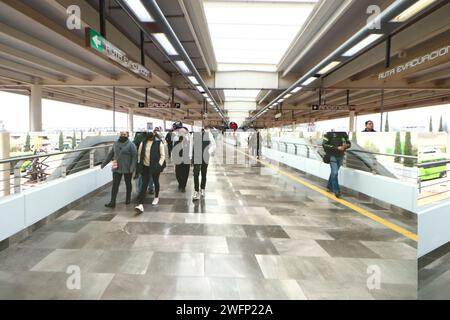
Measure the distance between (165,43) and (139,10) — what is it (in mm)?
1802

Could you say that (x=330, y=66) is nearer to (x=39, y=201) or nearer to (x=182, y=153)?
(x=182, y=153)

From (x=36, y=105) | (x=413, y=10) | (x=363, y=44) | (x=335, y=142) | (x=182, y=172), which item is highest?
(x=363, y=44)

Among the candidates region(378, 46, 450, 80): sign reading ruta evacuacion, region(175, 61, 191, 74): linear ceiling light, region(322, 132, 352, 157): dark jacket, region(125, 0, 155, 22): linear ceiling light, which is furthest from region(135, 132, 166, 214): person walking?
region(378, 46, 450, 80): sign reading ruta evacuacion

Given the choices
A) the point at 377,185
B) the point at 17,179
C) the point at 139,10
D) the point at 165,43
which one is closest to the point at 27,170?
the point at 17,179

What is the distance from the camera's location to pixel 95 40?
5.26 meters

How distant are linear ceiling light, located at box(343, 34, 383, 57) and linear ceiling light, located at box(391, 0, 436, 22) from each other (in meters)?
1.11

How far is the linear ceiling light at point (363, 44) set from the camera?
6.03m

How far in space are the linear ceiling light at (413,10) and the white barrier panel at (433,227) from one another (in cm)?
281

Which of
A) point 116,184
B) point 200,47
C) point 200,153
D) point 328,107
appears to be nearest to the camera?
point 116,184

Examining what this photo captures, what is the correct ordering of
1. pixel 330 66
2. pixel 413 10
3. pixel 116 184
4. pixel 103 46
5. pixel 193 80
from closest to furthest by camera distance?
pixel 413 10 < pixel 103 46 < pixel 116 184 < pixel 330 66 < pixel 193 80

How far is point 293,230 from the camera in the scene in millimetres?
4879

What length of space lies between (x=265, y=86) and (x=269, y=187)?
6.74 meters

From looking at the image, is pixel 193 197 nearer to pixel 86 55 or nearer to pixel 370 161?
pixel 370 161
